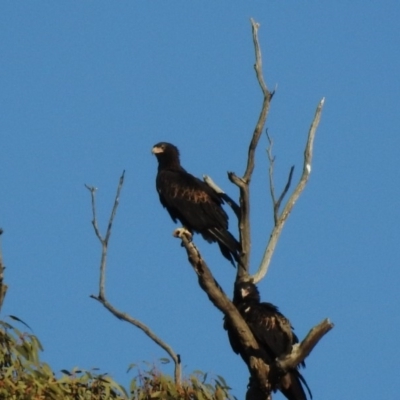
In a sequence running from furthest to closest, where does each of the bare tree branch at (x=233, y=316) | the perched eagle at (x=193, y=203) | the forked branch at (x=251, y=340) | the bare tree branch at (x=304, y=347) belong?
the perched eagle at (x=193, y=203), the bare tree branch at (x=233, y=316), the forked branch at (x=251, y=340), the bare tree branch at (x=304, y=347)

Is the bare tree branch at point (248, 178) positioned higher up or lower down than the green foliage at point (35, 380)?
higher up

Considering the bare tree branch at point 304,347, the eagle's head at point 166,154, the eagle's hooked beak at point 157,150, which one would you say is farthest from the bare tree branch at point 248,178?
the eagle's hooked beak at point 157,150

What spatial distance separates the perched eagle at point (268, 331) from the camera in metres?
8.81

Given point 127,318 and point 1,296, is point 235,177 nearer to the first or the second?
point 127,318

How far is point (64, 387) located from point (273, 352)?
1522 mm

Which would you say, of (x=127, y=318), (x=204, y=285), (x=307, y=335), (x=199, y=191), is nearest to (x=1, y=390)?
(x=127, y=318)

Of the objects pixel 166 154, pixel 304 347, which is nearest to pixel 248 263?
pixel 304 347

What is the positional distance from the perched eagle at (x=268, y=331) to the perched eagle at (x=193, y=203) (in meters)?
0.58

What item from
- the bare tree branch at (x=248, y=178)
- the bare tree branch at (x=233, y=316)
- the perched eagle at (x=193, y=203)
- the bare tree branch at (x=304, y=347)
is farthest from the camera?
the perched eagle at (x=193, y=203)

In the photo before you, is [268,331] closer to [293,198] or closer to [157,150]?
[293,198]

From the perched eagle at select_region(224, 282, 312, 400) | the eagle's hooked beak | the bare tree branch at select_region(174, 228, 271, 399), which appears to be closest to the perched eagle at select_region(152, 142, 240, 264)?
the eagle's hooked beak

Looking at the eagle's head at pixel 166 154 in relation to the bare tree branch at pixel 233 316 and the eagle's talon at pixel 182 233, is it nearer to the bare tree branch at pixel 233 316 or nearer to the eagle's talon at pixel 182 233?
the eagle's talon at pixel 182 233

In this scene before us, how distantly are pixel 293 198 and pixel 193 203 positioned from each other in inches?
67.6

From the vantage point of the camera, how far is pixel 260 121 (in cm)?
873
